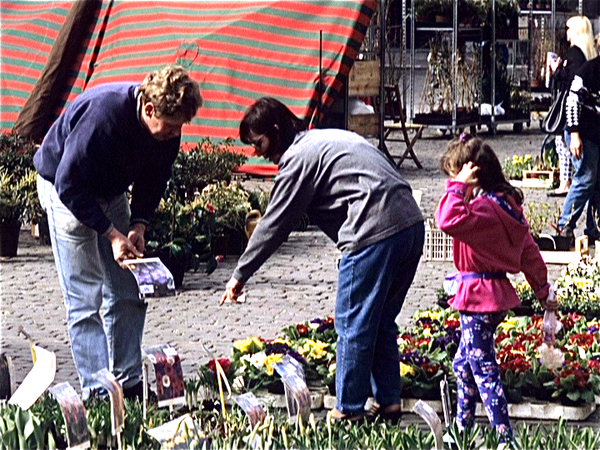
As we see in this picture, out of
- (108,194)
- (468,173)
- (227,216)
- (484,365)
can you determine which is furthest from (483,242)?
(227,216)

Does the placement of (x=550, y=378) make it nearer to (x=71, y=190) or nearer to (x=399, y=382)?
(x=399, y=382)

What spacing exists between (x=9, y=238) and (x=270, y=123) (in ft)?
19.4

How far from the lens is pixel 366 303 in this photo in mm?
5426

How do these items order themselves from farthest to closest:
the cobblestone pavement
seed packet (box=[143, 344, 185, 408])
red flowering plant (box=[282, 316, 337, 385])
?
1. the cobblestone pavement
2. red flowering plant (box=[282, 316, 337, 385])
3. seed packet (box=[143, 344, 185, 408])

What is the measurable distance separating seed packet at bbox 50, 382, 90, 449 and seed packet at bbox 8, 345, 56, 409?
16cm

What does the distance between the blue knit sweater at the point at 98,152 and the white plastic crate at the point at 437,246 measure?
4.95 meters

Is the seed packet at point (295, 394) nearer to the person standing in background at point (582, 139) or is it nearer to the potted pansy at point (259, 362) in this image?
the potted pansy at point (259, 362)

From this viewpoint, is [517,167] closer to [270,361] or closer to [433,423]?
[270,361]

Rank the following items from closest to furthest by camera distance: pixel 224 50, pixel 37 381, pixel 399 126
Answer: pixel 37 381
pixel 224 50
pixel 399 126

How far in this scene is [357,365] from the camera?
5.46 m

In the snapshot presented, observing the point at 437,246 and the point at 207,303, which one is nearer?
the point at 207,303

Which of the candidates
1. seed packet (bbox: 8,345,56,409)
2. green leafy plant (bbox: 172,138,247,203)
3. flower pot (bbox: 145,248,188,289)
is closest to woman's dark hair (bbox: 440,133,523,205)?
seed packet (bbox: 8,345,56,409)

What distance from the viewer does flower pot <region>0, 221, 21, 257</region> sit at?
10656 millimetres

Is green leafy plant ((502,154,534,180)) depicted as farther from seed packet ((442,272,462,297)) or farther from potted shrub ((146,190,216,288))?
seed packet ((442,272,462,297))
